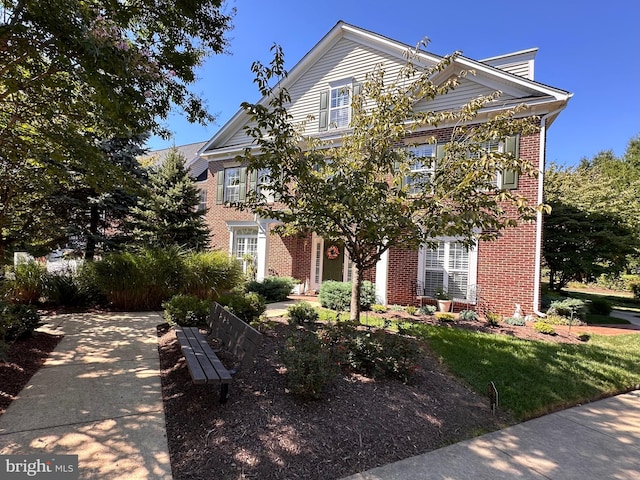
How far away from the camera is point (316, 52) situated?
13148mm

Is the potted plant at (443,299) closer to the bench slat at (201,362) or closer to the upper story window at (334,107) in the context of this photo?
the upper story window at (334,107)

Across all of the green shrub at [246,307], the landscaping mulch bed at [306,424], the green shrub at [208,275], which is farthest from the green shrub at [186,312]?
the green shrub at [208,275]

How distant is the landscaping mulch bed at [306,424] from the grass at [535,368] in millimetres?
489

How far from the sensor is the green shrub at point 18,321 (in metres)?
4.68

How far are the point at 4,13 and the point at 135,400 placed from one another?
518 cm

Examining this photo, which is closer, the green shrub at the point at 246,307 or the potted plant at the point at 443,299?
the green shrub at the point at 246,307

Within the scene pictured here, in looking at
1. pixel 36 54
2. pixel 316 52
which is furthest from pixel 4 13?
pixel 316 52

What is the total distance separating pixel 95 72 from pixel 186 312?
13.8ft

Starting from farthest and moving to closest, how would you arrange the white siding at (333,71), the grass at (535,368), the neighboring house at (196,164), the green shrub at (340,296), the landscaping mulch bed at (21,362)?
1. the neighboring house at (196,164)
2. the white siding at (333,71)
3. the green shrub at (340,296)
4. the grass at (535,368)
5. the landscaping mulch bed at (21,362)

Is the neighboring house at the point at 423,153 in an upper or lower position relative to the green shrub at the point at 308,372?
upper

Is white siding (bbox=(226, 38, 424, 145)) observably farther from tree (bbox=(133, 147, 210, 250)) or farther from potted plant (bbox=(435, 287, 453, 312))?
potted plant (bbox=(435, 287, 453, 312))

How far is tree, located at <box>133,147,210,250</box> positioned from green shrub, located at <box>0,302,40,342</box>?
6454 millimetres

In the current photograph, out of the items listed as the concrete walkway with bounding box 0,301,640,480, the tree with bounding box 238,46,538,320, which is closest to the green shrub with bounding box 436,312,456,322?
the concrete walkway with bounding box 0,301,640,480

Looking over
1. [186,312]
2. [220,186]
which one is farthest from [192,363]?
[220,186]
